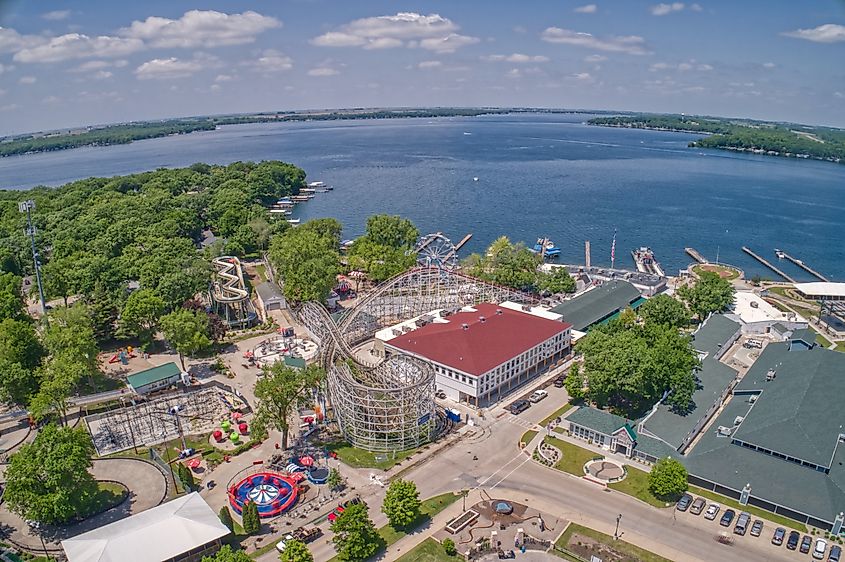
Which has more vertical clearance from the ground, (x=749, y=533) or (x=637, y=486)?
(x=637, y=486)

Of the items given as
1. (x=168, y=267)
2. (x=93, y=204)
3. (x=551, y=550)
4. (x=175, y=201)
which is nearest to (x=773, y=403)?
(x=551, y=550)

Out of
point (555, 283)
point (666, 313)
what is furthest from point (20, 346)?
point (666, 313)

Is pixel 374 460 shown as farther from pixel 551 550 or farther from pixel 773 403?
pixel 773 403

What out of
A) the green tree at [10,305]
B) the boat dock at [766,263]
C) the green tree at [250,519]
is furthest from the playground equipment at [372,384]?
the boat dock at [766,263]

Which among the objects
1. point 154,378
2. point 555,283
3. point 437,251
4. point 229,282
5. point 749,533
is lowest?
point 749,533

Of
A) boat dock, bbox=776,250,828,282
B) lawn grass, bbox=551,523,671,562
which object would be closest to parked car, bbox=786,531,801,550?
lawn grass, bbox=551,523,671,562

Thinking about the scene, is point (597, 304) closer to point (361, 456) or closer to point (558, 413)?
point (558, 413)

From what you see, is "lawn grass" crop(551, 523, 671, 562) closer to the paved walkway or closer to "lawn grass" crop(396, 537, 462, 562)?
"lawn grass" crop(396, 537, 462, 562)
